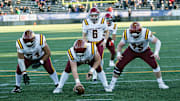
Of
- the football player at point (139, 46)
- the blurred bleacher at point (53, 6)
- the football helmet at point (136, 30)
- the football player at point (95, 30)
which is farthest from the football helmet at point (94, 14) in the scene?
the blurred bleacher at point (53, 6)

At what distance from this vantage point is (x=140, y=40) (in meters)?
6.86

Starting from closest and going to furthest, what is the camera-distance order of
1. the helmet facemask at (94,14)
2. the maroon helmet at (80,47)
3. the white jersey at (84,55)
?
the maroon helmet at (80,47) → the white jersey at (84,55) → the helmet facemask at (94,14)

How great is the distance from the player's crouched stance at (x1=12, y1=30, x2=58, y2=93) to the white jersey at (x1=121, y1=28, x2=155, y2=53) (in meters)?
1.72

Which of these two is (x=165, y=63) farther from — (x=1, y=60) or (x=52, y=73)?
(x=1, y=60)

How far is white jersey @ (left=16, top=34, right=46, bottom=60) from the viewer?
22.6 ft

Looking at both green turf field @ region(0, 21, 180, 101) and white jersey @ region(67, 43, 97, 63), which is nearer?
white jersey @ region(67, 43, 97, 63)

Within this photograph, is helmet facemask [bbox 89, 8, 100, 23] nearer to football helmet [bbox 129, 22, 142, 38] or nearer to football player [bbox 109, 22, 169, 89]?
football player [bbox 109, 22, 169, 89]

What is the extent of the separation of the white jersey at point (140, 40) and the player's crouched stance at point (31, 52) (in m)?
1.72

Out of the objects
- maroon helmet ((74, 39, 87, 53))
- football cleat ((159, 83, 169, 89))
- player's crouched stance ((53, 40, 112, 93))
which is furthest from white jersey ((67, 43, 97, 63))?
football cleat ((159, 83, 169, 89))

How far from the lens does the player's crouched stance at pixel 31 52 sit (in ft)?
22.2

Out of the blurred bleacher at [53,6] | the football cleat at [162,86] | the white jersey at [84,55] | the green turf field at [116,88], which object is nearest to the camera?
the white jersey at [84,55]

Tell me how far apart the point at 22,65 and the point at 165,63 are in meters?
5.26

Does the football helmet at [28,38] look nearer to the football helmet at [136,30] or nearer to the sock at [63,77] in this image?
the sock at [63,77]

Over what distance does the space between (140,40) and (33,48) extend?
2.28m
